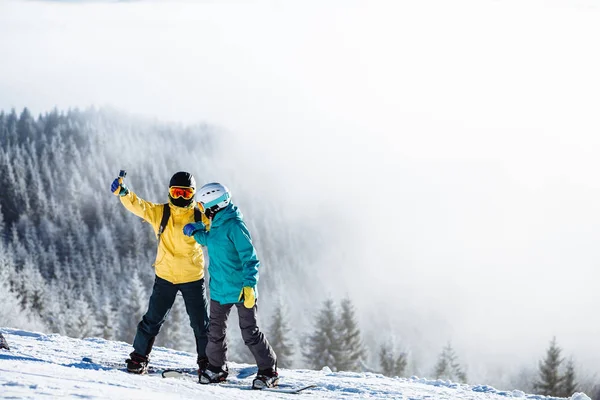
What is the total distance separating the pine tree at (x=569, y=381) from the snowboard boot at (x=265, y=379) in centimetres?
3677

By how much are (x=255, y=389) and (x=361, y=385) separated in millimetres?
1710

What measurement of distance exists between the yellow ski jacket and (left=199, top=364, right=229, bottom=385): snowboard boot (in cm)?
106

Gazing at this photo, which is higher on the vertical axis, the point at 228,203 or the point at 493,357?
the point at 228,203

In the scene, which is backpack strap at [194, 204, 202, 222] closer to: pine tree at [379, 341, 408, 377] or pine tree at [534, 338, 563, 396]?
pine tree at [534, 338, 563, 396]

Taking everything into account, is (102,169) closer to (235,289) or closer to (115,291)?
(115,291)

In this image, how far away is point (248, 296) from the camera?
632cm

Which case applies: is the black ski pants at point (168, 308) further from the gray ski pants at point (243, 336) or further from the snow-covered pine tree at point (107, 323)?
the snow-covered pine tree at point (107, 323)

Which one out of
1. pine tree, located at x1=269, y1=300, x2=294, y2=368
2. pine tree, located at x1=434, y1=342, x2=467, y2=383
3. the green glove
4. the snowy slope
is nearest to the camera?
the snowy slope

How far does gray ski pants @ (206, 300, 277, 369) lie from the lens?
655 centimetres

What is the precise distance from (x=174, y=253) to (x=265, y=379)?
1.79 metres

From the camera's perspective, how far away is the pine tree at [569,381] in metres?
38.0

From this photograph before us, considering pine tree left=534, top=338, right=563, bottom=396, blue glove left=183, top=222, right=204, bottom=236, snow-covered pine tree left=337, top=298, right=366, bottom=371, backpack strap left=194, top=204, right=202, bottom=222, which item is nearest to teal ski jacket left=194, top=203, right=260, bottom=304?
→ blue glove left=183, top=222, right=204, bottom=236

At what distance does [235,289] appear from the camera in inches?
254

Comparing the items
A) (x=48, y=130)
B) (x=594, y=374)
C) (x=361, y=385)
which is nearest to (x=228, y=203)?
(x=361, y=385)
